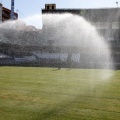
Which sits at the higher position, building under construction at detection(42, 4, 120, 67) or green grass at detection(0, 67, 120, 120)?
building under construction at detection(42, 4, 120, 67)

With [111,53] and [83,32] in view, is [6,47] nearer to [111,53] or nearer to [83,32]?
[83,32]

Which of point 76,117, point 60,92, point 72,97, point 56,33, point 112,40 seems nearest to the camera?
point 76,117

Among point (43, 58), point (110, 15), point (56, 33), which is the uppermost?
point (110, 15)

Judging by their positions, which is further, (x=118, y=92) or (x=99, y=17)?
(x=99, y=17)

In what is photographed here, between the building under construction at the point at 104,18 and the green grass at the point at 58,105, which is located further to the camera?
the building under construction at the point at 104,18

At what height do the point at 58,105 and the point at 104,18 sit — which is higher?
the point at 104,18

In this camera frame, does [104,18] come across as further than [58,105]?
Yes

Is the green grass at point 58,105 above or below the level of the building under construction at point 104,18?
below

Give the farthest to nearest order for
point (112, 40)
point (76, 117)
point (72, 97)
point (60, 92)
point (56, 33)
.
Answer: point (56, 33) → point (112, 40) → point (60, 92) → point (72, 97) → point (76, 117)

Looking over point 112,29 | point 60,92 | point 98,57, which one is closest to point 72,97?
point 60,92

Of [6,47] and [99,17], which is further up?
[99,17]

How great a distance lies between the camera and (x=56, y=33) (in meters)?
60.7

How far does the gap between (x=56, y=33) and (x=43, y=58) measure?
621 inches

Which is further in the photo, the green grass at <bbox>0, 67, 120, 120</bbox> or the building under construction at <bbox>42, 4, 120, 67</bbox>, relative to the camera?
the building under construction at <bbox>42, 4, 120, 67</bbox>
